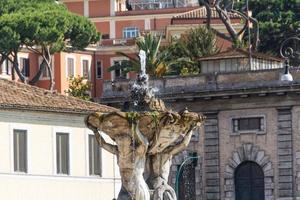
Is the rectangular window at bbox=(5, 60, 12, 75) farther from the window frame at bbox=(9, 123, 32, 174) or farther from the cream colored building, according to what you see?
the window frame at bbox=(9, 123, 32, 174)

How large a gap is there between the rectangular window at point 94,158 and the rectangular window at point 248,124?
21.6m

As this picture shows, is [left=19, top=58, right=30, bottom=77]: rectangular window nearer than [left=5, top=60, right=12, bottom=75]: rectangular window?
Yes

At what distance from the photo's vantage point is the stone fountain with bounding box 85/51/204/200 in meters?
51.3

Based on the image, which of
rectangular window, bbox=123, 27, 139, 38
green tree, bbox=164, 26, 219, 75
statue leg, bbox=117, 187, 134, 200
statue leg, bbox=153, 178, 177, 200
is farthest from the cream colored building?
rectangular window, bbox=123, 27, 139, 38

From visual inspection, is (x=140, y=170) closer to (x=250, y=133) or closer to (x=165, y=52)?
(x=250, y=133)

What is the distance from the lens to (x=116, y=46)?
145 metres

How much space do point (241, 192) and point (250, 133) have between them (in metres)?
2.88

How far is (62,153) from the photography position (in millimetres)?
78812

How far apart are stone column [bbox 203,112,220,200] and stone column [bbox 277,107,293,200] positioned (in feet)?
11.3

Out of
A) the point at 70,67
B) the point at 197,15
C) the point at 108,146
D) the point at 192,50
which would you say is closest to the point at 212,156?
the point at 192,50

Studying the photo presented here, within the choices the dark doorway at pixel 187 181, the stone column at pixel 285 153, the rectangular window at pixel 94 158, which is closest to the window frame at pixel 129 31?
the dark doorway at pixel 187 181

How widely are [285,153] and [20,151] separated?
2649cm

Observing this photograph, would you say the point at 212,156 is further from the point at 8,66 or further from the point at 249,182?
the point at 8,66

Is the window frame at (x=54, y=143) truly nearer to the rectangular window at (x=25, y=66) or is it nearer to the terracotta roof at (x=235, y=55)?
the terracotta roof at (x=235, y=55)
